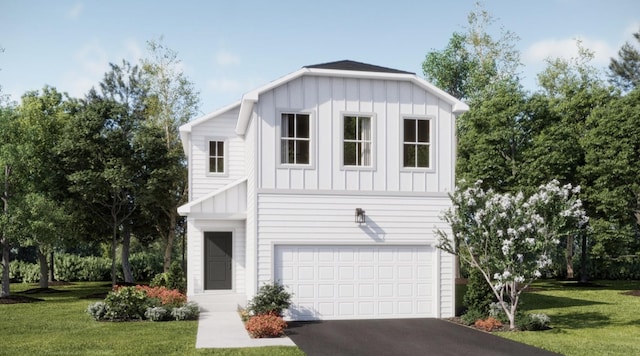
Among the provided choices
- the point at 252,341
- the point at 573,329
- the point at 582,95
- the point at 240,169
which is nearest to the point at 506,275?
the point at 573,329

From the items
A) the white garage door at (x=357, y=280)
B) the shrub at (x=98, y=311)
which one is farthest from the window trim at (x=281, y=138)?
the shrub at (x=98, y=311)

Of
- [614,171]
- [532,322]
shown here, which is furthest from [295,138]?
[614,171]

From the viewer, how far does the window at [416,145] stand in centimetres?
1766

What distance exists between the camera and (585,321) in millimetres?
17391

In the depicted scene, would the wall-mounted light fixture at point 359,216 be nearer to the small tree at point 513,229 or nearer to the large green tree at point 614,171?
the small tree at point 513,229

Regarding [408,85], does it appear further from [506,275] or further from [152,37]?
[152,37]

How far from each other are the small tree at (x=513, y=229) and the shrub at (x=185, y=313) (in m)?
7.53

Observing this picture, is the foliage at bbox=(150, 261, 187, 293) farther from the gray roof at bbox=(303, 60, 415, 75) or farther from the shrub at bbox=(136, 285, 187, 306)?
the gray roof at bbox=(303, 60, 415, 75)

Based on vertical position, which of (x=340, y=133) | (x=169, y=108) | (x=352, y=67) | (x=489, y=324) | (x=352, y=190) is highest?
(x=169, y=108)

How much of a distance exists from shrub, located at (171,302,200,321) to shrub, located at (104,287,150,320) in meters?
0.85

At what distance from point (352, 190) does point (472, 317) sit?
4628 millimetres

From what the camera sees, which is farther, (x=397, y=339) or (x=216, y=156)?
(x=216, y=156)

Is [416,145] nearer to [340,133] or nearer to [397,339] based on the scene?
[340,133]

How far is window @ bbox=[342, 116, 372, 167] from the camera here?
17.3 metres
